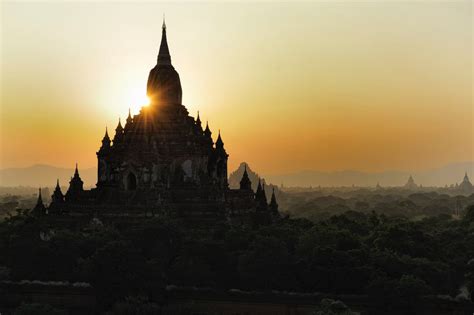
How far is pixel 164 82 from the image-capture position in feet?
190

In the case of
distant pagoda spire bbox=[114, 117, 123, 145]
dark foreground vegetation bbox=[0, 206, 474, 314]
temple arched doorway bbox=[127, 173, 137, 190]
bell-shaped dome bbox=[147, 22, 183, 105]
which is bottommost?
dark foreground vegetation bbox=[0, 206, 474, 314]

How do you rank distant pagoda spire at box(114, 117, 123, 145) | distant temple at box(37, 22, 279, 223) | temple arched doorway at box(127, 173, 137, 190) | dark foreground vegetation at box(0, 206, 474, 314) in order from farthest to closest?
distant pagoda spire at box(114, 117, 123, 145), temple arched doorway at box(127, 173, 137, 190), distant temple at box(37, 22, 279, 223), dark foreground vegetation at box(0, 206, 474, 314)

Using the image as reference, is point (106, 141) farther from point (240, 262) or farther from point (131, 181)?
point (240, 262)

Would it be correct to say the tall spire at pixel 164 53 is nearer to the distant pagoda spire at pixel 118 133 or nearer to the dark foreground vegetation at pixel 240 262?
the distant pagoda spire at pixel 118 133

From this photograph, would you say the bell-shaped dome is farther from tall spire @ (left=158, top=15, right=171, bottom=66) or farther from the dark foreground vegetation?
the dark foreground vegetation

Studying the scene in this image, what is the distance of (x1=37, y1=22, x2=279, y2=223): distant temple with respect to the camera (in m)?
50.5

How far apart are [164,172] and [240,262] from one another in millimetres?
16422

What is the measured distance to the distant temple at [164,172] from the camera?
1988 inches

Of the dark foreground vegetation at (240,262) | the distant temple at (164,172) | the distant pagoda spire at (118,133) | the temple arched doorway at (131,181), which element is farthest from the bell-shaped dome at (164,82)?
the dark foreground vegetation at (240,262)

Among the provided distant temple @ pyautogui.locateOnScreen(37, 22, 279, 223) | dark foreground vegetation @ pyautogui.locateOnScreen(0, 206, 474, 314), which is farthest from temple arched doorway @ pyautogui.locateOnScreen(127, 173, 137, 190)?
dark foreground vegetation @ pyautogui.locateOnScreen(0, 206, 474, 314)

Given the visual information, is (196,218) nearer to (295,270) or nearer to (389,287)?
(295,270)

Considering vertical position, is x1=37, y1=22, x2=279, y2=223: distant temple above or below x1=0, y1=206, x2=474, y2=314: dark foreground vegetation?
above

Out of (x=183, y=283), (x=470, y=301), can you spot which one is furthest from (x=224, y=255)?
(x=470, y=301)

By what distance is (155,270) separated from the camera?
3738 cm
